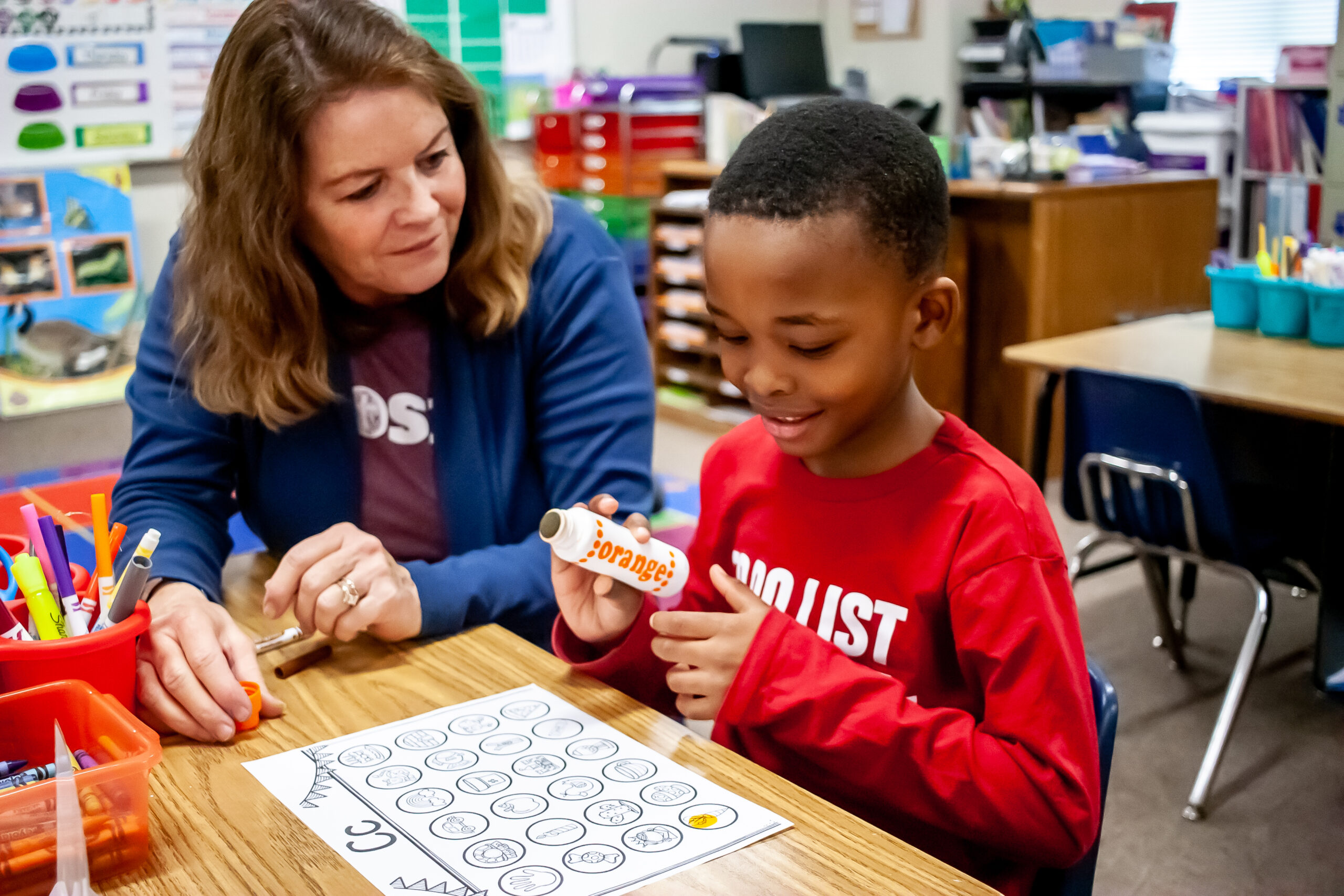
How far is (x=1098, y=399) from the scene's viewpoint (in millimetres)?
2066

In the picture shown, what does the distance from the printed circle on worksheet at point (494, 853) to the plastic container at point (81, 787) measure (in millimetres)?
191

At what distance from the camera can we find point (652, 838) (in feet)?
2.30

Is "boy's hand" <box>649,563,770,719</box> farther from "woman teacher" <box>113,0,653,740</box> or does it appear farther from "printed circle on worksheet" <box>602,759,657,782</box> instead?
"woman teacher" <box>113,0,653,740</box>

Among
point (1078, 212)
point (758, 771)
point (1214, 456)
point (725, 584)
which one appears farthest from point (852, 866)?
point (1078, 212)

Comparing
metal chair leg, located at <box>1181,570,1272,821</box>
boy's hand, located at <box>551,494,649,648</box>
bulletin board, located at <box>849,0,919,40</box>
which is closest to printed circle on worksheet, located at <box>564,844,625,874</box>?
boy's hand, located at <box>551,494,649,648</box>

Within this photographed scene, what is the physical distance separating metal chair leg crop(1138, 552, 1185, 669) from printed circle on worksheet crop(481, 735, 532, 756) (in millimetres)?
1864

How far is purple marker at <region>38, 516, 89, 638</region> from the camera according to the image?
2.72ft

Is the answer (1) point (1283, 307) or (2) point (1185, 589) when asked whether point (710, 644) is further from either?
(2) point (1185, 589)

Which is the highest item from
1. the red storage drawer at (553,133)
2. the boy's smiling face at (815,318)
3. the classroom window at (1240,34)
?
the classroom window at (1240,34)

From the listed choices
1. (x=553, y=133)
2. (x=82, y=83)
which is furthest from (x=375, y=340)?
(x=553, y=133)

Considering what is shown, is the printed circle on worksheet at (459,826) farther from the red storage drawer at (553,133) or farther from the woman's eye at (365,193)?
the red storage drawer at (553,133)

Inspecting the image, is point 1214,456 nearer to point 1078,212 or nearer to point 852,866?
point 852,866

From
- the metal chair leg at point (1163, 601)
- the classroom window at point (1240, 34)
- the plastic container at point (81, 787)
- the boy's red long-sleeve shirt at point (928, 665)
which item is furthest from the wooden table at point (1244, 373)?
the classroom window at point (1240, 34)

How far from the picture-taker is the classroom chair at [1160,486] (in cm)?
193
